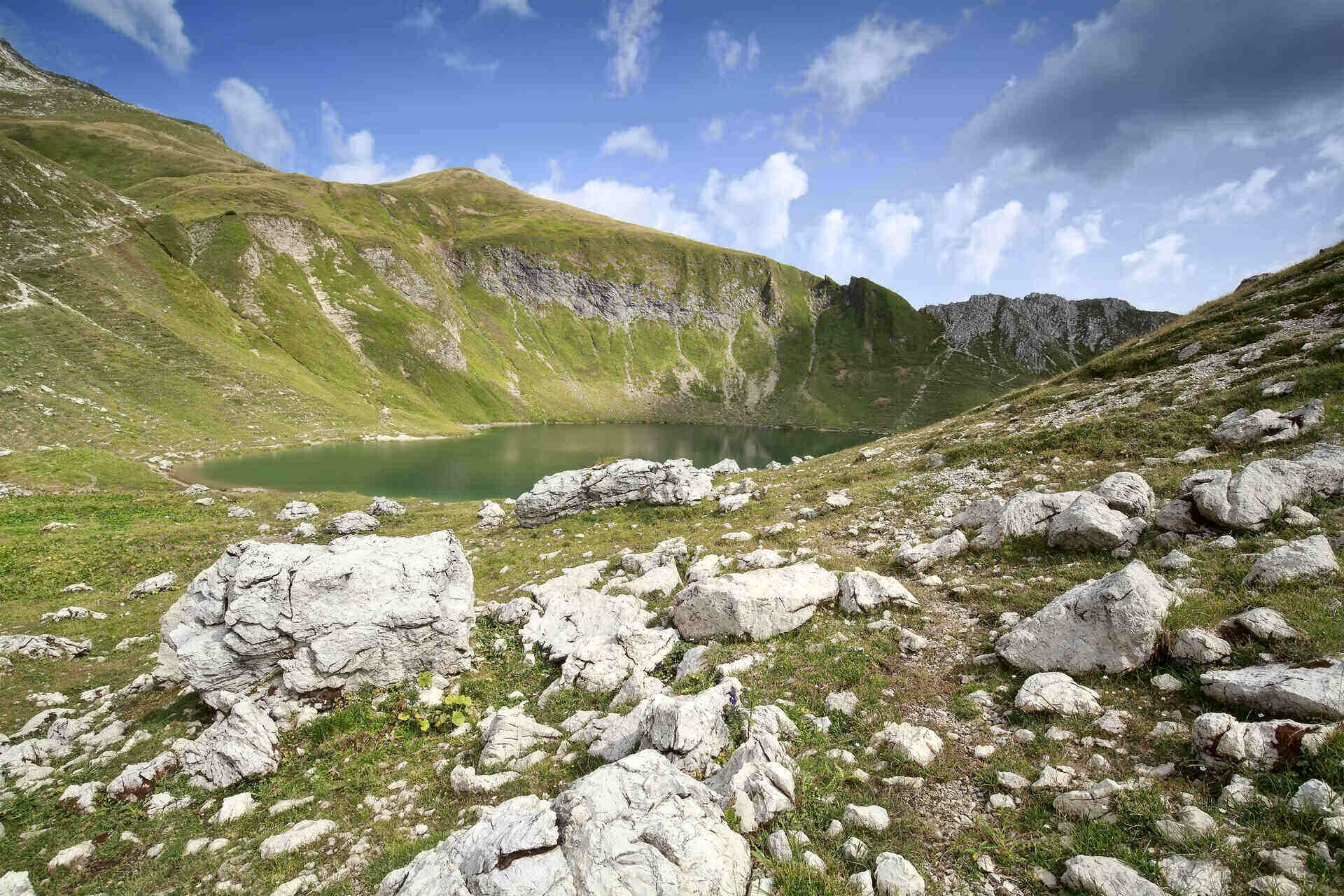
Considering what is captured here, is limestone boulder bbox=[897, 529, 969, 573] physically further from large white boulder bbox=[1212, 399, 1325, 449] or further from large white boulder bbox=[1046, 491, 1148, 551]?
large white boulder bbox=[1212, 399, 1325, 449]

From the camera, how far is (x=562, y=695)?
1105 centimetres

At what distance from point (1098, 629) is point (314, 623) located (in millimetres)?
16820

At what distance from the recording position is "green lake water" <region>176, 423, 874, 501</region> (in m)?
59.0

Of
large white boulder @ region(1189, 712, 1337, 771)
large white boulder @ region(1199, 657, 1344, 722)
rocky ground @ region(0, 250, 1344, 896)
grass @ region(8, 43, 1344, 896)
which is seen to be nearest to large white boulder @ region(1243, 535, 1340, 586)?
rocky ground @ region(0, 250, 1344, 896)

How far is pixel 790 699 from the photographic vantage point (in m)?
9.15

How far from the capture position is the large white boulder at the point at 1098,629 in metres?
7.87

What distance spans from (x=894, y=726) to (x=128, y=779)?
14.5 m

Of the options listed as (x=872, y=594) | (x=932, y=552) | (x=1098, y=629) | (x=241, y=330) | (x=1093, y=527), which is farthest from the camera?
(x=241, y=330)

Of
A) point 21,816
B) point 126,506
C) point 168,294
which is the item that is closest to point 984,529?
point 21,816

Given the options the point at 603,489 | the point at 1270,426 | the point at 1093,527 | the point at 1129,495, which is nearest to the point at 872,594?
the point at 1093,527

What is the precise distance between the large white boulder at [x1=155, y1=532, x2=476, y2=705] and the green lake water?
4185 centimetres

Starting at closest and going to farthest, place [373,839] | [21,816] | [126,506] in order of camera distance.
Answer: [373,839]
[21,816]
[126,506]

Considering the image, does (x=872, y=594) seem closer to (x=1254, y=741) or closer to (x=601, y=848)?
(x=1254, y=741)

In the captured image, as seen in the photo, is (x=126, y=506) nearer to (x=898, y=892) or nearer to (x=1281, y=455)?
(x=898, y=892)
